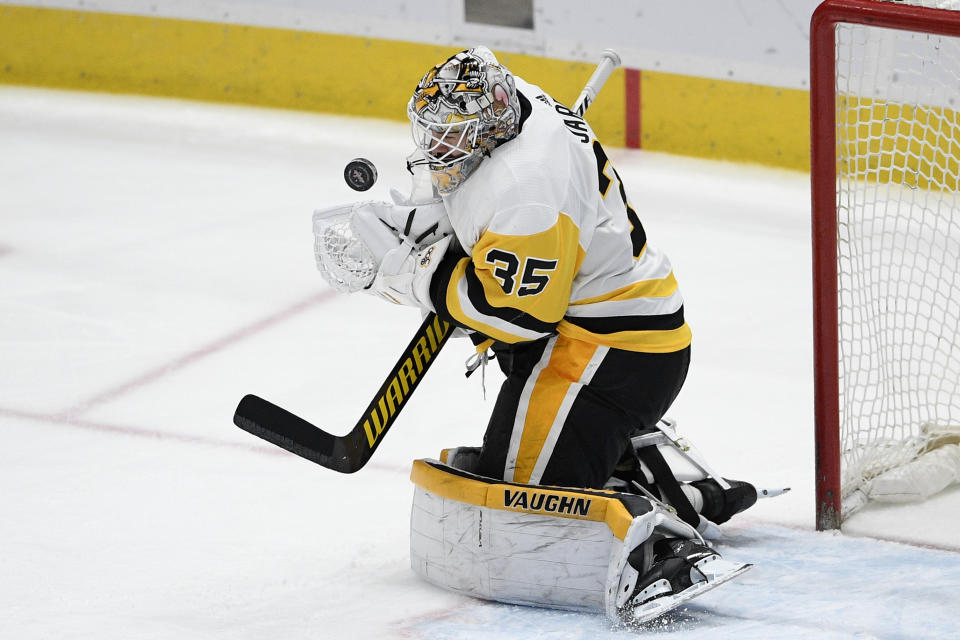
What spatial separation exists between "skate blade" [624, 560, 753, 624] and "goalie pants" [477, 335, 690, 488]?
272 millimetres

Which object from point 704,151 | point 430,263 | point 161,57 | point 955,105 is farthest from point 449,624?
point 161,57

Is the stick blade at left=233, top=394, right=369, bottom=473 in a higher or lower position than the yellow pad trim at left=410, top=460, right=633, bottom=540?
higher

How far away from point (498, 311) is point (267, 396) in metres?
1.39

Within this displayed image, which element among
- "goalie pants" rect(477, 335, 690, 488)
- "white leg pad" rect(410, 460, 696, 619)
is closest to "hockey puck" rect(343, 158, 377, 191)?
"goalie pants" rect(477, 335, 690, 488)

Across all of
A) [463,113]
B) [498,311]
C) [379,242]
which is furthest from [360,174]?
[498,311]

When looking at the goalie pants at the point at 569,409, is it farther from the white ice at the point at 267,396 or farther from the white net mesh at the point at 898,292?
the white net mesh at the point at 898,292

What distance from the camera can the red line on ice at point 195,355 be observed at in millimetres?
3705

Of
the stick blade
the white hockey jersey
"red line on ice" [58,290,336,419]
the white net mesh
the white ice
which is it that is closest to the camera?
the white hockey jersey

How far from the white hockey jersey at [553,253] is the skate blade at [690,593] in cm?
42

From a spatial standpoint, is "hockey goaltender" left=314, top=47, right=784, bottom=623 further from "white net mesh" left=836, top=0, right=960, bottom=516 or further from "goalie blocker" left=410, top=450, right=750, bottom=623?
"white net mesh" left=836, top=0, right=960, bottom=516

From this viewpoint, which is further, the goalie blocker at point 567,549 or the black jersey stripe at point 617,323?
the black jersey stripe at point 617,323

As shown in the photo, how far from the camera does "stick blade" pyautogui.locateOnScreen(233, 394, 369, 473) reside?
273cm

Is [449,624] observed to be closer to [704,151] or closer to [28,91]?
[704,151]

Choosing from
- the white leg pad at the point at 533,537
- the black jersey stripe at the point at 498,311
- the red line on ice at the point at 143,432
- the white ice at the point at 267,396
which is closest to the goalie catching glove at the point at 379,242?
the black jersey stripe at the point at 498,311
